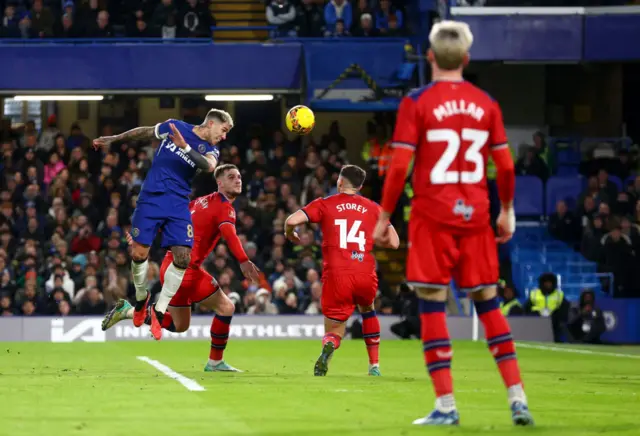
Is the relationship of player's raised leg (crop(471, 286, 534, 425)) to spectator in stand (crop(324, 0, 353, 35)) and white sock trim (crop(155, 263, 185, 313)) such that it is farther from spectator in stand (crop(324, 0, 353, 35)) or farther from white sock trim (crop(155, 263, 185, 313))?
spectator in stand (crop(324, 0, 353, 35))

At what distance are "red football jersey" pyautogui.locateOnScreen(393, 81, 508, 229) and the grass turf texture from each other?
1.31m

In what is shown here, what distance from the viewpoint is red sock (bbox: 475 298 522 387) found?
840cm

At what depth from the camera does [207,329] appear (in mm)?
25703

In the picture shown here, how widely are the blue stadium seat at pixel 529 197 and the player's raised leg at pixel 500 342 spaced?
71.9 feet

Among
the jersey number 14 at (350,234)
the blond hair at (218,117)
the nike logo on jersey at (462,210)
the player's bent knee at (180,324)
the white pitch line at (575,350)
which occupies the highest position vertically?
the blond hair at (218,117)

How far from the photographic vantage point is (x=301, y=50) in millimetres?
30859

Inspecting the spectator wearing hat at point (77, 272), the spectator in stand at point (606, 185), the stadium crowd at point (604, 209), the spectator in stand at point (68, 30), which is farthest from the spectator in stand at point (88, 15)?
the spectator in stand at point (606, 185)

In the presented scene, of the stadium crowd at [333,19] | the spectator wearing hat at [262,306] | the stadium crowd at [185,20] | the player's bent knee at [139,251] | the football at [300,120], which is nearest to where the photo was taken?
the player's bent knee at [139,251]

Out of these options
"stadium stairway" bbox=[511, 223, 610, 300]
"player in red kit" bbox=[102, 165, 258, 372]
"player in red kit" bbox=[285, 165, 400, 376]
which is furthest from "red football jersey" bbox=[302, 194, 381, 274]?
"stadium stairway" bbox=[511, 223, 610, 300]

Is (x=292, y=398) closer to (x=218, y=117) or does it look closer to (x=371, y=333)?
(x=371, y=333)

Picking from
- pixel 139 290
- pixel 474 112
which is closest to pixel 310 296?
pixel 139 290

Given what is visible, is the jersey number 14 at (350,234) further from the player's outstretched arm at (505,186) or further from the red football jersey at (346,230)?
the player's outstretched arm at (505,186)

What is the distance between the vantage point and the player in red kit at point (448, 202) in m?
8.31

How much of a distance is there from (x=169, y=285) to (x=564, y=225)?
17.2 metres
